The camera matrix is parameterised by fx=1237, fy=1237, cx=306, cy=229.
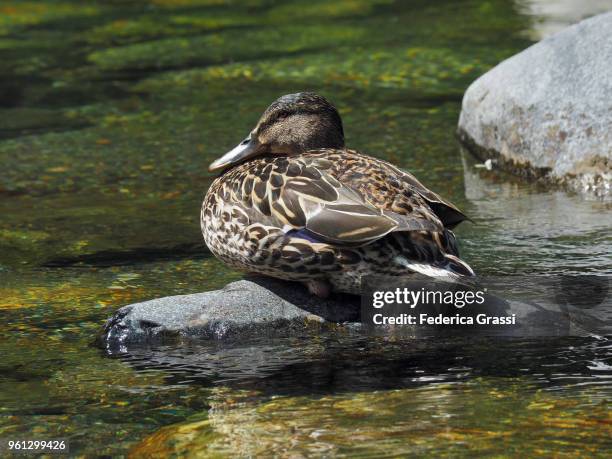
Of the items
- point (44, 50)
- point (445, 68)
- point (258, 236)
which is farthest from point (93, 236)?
point (44, 50)

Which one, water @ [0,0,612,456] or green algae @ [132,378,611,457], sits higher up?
water @ [0,0,612,456]

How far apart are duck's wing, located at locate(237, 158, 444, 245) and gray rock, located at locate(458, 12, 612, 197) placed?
132 inches

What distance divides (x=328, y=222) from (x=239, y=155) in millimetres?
1399

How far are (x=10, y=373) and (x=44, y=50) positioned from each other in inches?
419

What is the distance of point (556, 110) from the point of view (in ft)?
31.6

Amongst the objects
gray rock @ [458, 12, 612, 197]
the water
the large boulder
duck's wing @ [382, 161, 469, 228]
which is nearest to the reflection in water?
the water

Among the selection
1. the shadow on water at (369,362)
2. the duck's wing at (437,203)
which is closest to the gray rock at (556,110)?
the duck's wing at (437,203)

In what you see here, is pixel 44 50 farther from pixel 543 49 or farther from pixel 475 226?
pixel 475 226

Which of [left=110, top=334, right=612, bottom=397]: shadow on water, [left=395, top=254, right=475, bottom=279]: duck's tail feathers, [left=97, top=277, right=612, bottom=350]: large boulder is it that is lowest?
[left=110, top=334, right=612, bottom=397]: shadow on water

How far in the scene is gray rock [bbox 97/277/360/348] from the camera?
20.3ft

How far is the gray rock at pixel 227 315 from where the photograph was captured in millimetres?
6188

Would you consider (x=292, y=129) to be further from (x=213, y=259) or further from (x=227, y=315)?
(x=227, y=315)

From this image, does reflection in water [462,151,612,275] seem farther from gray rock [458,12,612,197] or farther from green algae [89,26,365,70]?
green algae [89,26,365,70]

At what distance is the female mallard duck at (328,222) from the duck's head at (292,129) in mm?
405
